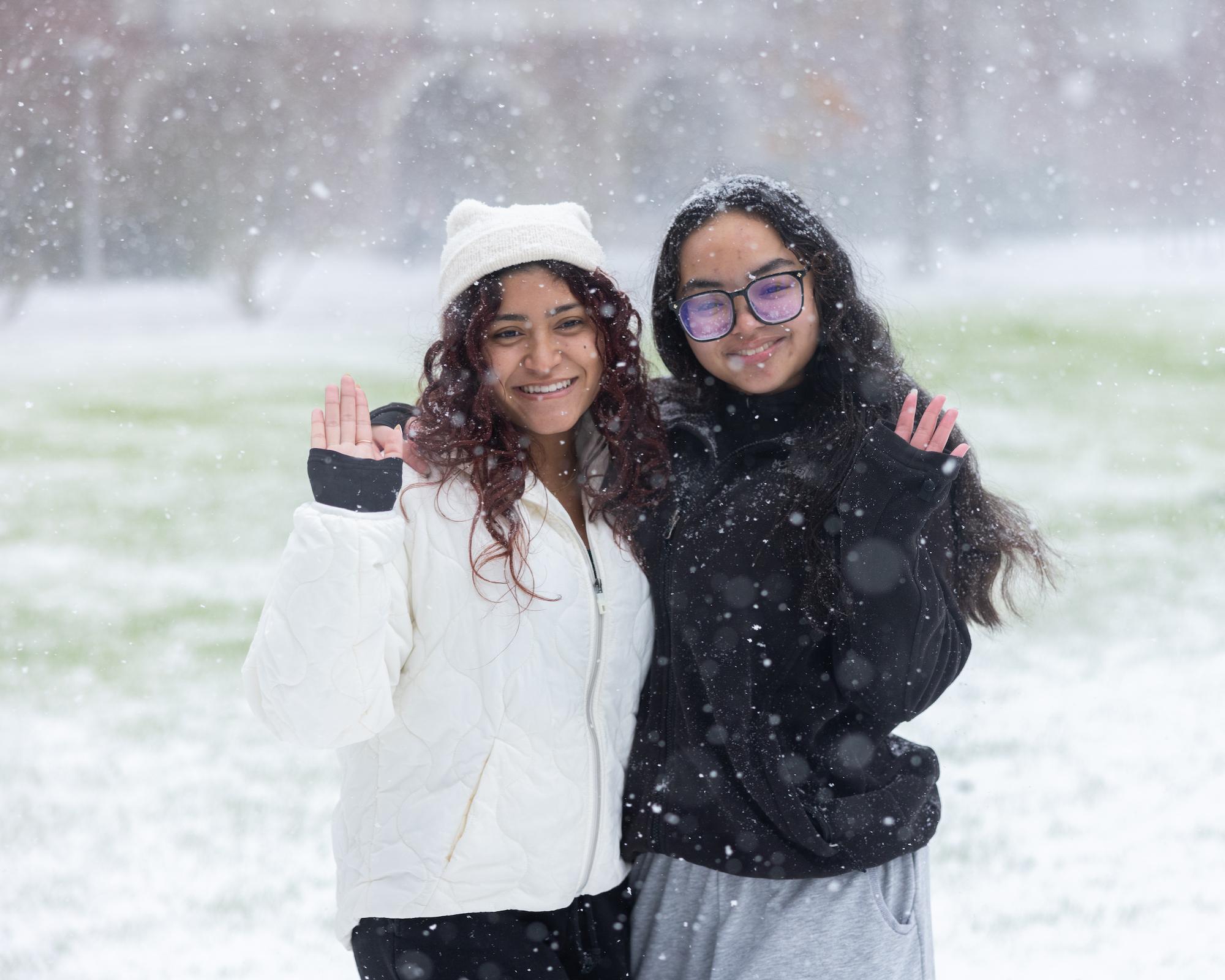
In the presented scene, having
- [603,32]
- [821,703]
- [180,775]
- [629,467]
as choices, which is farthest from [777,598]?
[603,32]

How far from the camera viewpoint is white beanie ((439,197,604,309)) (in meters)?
1.52

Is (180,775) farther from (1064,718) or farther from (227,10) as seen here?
(227,10)

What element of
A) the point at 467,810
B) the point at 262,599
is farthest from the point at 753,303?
the point at 262,599

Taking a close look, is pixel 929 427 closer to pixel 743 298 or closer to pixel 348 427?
pixel 743 298

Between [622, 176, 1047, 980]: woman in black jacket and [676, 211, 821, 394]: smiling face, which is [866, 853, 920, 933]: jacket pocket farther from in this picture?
[676, 211, 821, 394]: smiling face

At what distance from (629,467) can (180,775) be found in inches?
117

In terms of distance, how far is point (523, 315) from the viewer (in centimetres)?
155

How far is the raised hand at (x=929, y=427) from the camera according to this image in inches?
55.5

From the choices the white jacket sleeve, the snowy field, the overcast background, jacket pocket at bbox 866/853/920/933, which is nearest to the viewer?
the white jacket sleeve

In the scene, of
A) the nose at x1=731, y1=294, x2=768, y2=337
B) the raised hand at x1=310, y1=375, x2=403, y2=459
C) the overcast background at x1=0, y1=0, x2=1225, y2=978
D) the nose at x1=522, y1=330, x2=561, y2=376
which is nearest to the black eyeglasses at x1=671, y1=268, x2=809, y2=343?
the nose at x1=731, y1=294, x2=768, y2=337

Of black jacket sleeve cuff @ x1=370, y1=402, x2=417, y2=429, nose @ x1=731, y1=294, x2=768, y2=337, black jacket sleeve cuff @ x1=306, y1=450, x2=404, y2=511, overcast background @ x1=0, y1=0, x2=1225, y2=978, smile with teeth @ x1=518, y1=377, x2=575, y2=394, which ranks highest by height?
overcast background @ x1=0, y1=0, x2=1225, y2=978

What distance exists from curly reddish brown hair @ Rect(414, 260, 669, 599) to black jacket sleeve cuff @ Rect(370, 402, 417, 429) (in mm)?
34

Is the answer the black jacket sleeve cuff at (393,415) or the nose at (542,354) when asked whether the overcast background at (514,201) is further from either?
the nose at (542,354)

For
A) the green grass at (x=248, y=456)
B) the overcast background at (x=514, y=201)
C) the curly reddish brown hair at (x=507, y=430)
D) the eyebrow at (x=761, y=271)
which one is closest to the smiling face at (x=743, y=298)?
the eyebrow at (x=761, y=271)
